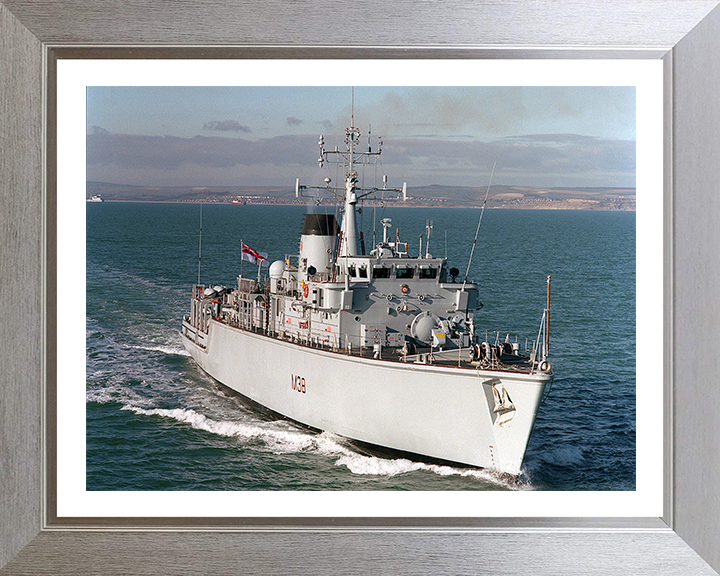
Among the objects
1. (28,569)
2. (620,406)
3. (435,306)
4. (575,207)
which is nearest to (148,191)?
(435,306)

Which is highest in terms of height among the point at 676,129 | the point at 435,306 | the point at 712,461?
the point at 676,129

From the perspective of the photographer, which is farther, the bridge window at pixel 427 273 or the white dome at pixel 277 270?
the white dome at pixel 277 270

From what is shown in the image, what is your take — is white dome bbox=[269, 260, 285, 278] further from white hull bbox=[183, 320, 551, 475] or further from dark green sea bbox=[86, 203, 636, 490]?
white hull bbox=[183, 320, 551, 475]

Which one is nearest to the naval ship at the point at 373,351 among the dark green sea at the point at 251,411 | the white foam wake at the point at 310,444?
the white foam wake at the point at 310,444

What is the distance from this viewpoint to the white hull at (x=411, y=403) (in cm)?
973

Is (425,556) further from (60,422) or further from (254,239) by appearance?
(254,239)

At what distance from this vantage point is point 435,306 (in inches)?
494

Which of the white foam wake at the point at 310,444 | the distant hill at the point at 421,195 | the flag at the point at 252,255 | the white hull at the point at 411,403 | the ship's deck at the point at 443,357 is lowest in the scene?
the white foam wake at the point at 310,444

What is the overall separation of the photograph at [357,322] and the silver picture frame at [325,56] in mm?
643

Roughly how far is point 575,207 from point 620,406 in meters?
5.09

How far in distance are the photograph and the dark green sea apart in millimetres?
67

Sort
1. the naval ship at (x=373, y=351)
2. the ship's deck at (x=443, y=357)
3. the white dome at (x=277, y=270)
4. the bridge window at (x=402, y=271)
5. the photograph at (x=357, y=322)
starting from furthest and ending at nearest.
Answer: the white dome at (x=277, y=270), the bridge window at (x=402, y=271), the photograph at (x=357, y=322), the ship's deck at (x=443, y=357), the naval ship at (x=373, y=351)

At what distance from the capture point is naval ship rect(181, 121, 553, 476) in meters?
9.88

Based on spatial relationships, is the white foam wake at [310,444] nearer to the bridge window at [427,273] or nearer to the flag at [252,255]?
the bridge window at [427,273]
